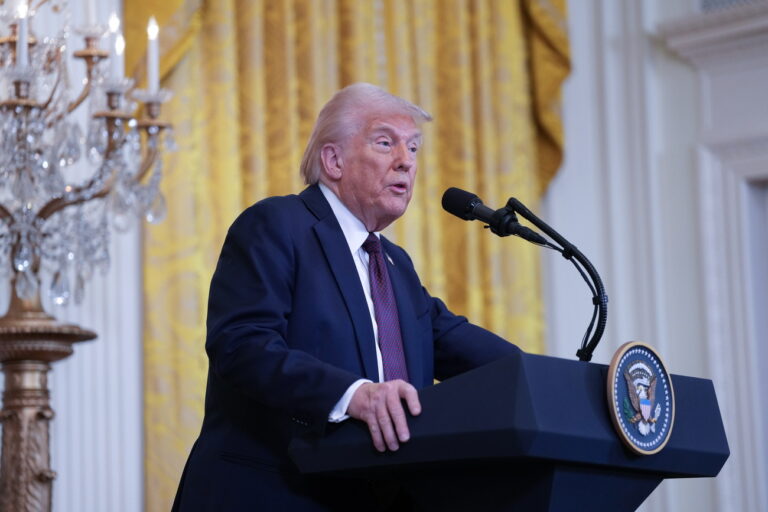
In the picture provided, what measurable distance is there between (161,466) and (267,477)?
6.81 feet

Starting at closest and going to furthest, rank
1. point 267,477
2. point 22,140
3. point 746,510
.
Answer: point 267,477 → point 22,140 → point 746,510

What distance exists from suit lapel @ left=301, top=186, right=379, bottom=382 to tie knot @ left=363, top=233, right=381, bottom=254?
0.08m

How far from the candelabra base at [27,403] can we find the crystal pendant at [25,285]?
30mm

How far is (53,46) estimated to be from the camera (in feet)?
11.9

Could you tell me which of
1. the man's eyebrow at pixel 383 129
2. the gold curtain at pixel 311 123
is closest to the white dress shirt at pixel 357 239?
the man's eyebrow at pixel 383 129

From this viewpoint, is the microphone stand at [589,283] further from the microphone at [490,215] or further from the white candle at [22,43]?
the white candle at [22,43]

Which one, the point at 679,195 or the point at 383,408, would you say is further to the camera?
the point at 679,195

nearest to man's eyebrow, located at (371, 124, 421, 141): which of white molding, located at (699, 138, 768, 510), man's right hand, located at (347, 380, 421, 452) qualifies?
man's right hand, located at (347, 380, 421, 452)

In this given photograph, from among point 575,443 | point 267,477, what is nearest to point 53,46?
point 267,477

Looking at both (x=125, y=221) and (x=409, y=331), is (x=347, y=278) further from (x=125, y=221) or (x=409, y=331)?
(x=125, y=221)

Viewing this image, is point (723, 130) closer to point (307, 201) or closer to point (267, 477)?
point (307, 201)

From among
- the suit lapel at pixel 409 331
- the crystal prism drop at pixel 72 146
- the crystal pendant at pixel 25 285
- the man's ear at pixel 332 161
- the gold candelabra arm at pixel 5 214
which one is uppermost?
the crystal prism drop at pixel 72 146

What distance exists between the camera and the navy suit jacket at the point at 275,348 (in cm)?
201

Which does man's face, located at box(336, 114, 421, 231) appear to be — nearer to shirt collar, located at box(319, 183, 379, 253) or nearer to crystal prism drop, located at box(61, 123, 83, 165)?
shirt collar, located at box(319, 183, 379, 253)
